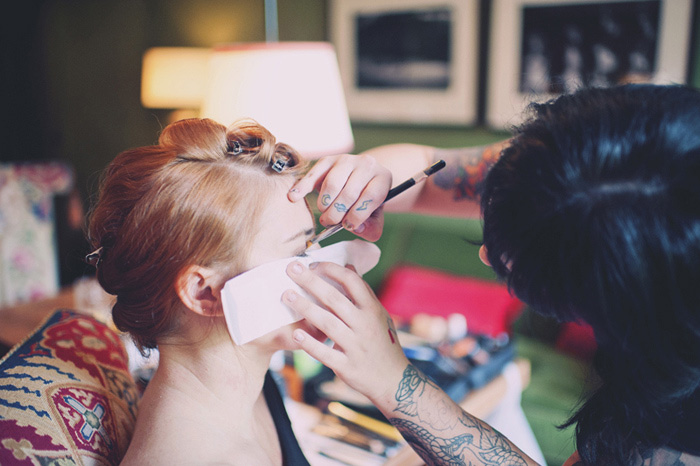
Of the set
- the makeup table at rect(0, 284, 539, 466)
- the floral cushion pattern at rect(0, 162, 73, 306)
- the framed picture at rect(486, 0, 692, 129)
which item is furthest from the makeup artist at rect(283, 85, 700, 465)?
the floral cushion pattern at rect(0, 162, 73, 306)

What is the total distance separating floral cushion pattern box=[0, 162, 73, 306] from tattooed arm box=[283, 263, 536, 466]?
3.32m

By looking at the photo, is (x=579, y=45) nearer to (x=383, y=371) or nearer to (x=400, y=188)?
(x=400, y=188)

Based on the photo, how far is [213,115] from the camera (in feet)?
6.32

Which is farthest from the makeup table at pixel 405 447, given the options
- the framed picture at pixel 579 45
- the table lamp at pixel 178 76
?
the table lamp at pixel 178 76

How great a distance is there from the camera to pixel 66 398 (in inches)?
36.0

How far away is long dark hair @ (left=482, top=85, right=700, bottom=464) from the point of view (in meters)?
0.70

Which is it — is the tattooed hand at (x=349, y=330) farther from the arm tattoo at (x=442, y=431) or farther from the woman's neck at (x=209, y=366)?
the woman's neck at (x=209, y=366)

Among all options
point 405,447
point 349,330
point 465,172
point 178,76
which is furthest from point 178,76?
point 349,330

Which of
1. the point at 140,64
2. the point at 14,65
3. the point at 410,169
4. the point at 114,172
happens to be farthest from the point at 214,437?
the point at 14,65

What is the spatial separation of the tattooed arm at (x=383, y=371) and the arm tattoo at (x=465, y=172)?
1.72 feet

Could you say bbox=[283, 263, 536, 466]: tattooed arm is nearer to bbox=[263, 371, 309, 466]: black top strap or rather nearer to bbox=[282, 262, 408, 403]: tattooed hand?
bbox=[282, 262, 408, 403]: tattooed hand

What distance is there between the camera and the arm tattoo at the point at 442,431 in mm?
918

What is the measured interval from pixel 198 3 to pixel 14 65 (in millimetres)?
2100

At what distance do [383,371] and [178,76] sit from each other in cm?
298
